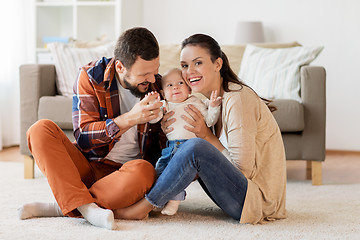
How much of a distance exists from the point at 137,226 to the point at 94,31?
11.2 feet

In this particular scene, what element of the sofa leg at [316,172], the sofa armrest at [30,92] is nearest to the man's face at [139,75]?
the sofa armrest at [30,92]

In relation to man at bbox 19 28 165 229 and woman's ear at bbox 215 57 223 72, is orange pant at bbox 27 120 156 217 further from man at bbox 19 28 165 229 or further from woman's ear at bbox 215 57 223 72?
woman's ear at bbox 215 57 223 72

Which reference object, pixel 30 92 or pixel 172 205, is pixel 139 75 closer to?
pixel 172 205

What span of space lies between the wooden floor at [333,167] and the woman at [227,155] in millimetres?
1265

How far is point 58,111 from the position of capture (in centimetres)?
294

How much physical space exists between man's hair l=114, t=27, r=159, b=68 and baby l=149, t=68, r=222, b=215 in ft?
0.48

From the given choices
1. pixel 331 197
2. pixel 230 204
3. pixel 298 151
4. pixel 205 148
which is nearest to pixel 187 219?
pixel 230 204

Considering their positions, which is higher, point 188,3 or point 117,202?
point 188,3

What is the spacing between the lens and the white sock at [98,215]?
1.69 m

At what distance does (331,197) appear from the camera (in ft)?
8.16

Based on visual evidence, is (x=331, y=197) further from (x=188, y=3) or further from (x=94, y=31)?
(x=94, y=31)

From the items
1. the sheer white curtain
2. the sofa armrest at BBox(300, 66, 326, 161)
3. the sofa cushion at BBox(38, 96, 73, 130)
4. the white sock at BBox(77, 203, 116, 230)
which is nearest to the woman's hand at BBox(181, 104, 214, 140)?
the white sock at BBox(77, 203, 116, 230)

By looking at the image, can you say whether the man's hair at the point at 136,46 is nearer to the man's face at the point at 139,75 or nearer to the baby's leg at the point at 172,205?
the man's face at the point at 139,75

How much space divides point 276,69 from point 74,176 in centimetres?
178
